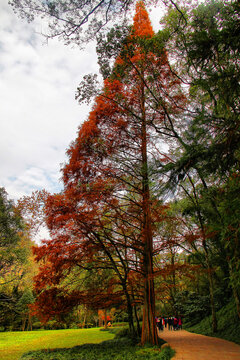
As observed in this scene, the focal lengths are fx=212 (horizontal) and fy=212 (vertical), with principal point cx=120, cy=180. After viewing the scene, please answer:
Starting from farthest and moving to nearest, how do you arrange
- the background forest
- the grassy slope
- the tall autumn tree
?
the grassy slope → the tall autumn tree → the background forest

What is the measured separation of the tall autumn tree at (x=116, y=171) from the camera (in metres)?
6.75

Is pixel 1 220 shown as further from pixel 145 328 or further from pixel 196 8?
pixel 196 8

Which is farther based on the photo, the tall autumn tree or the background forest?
the tall autumn tree

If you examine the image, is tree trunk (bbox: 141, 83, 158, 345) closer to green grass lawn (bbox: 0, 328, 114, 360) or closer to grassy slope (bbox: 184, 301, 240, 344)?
grassy slope (bbox: 184, 301, 240, 344)

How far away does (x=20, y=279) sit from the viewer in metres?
16.1

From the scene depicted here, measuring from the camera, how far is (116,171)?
8172 mm

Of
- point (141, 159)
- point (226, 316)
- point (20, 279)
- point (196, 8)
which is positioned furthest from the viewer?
point (20, 279)

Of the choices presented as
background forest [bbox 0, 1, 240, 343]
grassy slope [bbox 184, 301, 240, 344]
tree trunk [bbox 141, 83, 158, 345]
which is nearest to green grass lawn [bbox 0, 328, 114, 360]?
background forest [bbox 0, 1, 240, 343]

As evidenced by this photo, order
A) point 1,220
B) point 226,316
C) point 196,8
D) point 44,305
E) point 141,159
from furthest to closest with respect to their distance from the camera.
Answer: point 1,220 → point 226,316 → point 141,159 → point 44,305 → point 196,8

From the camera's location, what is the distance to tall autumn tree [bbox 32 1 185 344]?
22.2 feet

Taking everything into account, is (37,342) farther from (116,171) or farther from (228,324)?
(116,171)

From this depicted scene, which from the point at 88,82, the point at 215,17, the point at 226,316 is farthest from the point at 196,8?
the point at 226,316

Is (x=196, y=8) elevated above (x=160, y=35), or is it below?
above

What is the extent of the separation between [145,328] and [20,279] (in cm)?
1263
